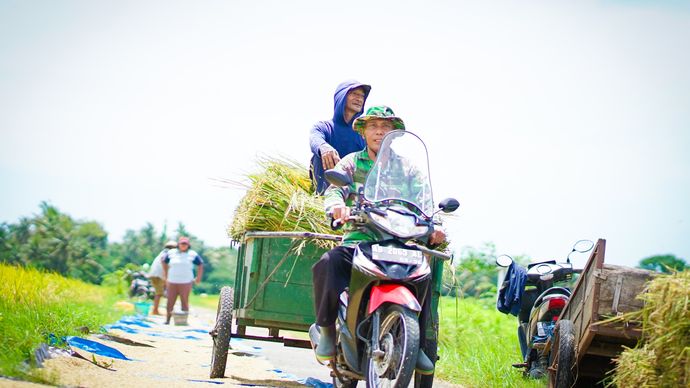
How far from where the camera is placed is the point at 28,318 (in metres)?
8.66

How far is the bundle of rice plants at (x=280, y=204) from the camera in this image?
7.85 meters

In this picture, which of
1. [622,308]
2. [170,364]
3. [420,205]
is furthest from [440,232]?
[170,364]

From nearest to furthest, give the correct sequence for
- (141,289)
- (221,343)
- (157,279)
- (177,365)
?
(221,343), (177,365), (157,279), (141,289)

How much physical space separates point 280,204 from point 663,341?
369 centimetres

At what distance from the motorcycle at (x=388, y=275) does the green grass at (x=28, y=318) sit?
2.08 metres

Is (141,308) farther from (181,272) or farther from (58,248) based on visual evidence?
(58,248)

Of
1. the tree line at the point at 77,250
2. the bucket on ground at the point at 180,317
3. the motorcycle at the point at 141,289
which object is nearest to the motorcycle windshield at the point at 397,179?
the bucket on ground at the point at 180,317

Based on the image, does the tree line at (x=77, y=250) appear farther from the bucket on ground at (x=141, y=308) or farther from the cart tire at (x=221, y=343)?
the cart tire at (x=221, y=343)

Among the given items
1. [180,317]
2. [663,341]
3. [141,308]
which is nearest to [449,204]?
[663,341]

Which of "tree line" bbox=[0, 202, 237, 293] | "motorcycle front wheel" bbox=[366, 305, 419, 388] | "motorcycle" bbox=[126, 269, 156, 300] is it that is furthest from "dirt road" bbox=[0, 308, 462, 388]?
"tree line" bbox=[0, 202, 237, 293]

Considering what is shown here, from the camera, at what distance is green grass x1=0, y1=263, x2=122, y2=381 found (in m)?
6.28

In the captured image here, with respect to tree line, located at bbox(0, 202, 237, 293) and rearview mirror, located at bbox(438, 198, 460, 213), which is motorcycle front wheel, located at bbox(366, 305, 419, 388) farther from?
tree line, located at bbox(0, 202, 237, 293)

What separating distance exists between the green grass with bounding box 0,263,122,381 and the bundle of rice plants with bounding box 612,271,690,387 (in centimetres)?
374

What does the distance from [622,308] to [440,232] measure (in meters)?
1.41
